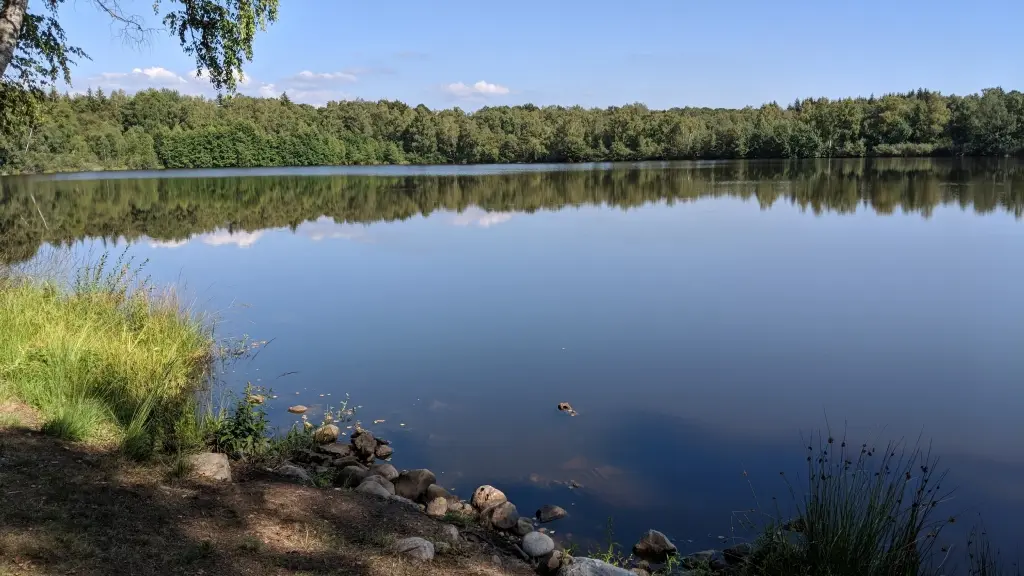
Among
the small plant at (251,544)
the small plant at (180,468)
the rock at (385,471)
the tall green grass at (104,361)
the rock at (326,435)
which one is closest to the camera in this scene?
the small plant at (251,544)

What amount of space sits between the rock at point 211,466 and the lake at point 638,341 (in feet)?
6.32

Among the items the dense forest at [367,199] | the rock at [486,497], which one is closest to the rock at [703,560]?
the rock at [486,497]

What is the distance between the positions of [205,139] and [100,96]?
11928mm

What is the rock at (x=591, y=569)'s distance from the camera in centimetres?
454

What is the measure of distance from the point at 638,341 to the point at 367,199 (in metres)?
30.1

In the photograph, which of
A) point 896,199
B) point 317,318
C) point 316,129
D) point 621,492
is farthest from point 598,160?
point 621,492

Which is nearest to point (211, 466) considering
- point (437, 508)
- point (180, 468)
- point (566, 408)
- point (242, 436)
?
point (180, 468)

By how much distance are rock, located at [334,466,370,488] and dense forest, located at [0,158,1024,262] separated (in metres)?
14.8

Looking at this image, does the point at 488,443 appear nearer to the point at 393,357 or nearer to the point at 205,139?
the point at 393,357

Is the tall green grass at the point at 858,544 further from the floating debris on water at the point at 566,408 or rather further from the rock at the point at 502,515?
the floating debris on water at the point at 566,408

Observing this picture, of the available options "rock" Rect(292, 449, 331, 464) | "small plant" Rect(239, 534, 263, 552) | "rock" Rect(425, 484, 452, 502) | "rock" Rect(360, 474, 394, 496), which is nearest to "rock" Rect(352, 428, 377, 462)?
"rock" Rect(292, 449, 331, 464)

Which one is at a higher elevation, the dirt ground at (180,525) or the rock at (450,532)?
the dirt ground at (180,525)

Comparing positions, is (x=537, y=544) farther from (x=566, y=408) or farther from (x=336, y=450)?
(x=566, y=408)

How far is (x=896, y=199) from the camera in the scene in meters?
31.5
